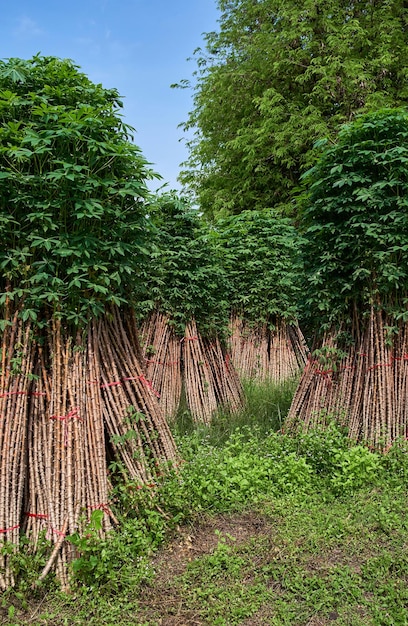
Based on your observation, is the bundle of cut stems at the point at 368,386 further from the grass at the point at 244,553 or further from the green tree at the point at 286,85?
the green tree at the point at 286,85

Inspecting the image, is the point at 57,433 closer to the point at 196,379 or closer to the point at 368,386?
the point at 368,386

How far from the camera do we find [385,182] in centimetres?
414

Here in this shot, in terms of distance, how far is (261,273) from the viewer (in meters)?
7.90

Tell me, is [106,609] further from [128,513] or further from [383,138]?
[383,138]

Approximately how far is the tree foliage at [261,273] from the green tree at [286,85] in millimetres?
3716

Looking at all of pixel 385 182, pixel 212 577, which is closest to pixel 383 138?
pixel 385 182

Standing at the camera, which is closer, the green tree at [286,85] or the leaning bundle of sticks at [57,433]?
the leaning bundle of sticks at [57,433]

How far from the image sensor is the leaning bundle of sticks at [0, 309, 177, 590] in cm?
275

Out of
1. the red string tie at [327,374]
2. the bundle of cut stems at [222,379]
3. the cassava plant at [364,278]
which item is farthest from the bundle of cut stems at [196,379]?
the red string tie at [327,374]

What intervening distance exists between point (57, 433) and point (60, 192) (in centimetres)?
133

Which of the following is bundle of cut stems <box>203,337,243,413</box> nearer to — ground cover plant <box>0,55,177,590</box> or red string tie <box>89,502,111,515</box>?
ground cover plant <box>0,55,177,590</box>

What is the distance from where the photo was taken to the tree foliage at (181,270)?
18.4 ft

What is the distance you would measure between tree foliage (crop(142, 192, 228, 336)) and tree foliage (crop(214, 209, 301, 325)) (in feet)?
6.36

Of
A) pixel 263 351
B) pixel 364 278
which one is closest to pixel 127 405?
pixel 364 278
